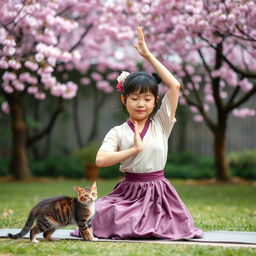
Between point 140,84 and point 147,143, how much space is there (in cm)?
46

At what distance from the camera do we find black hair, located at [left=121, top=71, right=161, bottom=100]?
5.11 metres

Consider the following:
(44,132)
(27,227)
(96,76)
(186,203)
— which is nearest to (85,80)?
(96,76)

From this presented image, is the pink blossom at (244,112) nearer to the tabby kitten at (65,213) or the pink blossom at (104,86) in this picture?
the pink blossom at (104,86)

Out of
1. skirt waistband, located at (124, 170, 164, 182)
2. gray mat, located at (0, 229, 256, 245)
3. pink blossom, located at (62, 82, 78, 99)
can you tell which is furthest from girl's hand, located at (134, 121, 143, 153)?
pink blossom, located at (62, 82, 78, 99)

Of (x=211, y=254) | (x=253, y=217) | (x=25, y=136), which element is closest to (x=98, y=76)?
(x=25, y=136)

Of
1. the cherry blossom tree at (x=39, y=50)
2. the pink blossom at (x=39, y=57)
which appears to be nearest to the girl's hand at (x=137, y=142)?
the cherry blossom tree at (x=39, y=50)

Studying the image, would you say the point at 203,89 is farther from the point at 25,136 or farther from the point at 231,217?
the point at 231,217

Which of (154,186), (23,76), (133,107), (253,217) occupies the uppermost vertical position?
(23,76)

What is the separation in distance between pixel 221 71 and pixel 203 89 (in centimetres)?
396

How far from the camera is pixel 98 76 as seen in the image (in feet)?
52.1

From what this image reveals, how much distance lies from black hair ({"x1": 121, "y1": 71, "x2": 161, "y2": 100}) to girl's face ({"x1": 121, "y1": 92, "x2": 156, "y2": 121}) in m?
0.03

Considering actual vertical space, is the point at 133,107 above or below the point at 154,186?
above

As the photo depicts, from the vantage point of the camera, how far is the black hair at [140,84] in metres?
5.11

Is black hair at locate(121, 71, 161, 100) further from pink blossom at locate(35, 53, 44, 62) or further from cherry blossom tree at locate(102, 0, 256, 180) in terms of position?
pink blossom at locate(35, 53, 44, 62)
